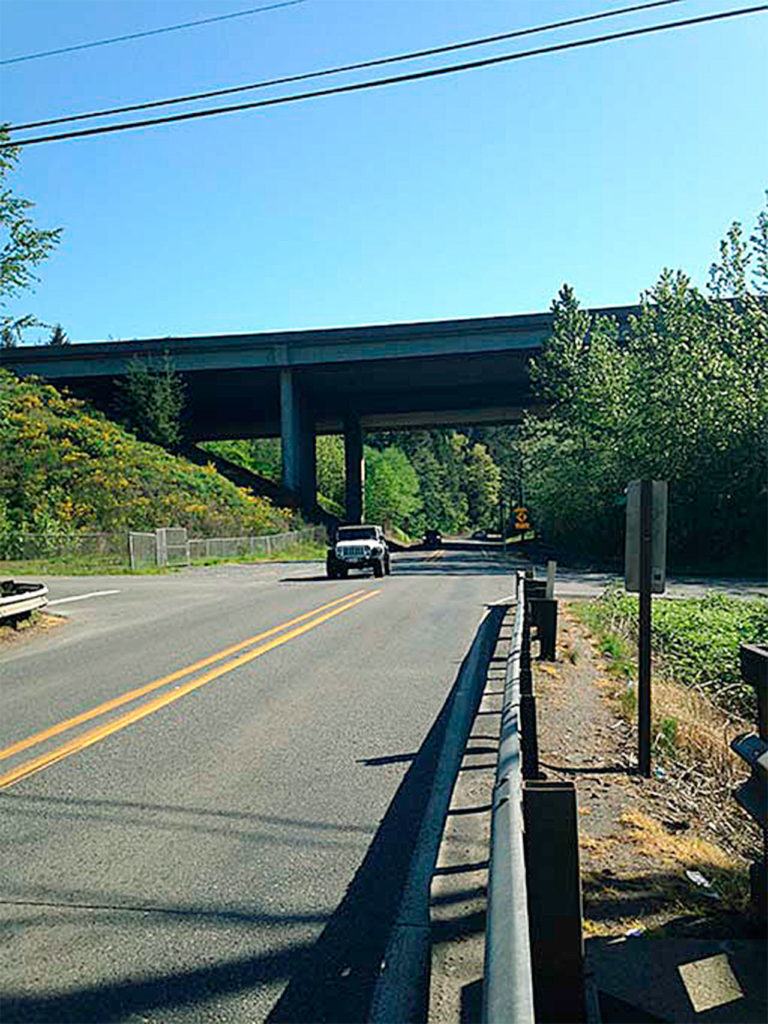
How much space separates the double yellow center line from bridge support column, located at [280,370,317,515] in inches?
1815

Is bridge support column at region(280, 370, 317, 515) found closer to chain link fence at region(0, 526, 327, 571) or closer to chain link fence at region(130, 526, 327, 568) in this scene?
chain link fence at region(130, 526, 327, 568)

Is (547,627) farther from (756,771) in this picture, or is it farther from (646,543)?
(756,771)

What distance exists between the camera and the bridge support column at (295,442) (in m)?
61.0

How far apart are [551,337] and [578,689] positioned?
45.8m

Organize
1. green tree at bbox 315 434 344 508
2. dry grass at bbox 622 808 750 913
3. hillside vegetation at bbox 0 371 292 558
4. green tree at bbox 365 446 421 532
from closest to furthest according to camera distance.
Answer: dry grass at bbox 622 808 750 913 < hillside vegetation at bbox 0 371 292 558 < green tree at bbox 315 434 344 508 < green tree at bbox 365 446 421 532

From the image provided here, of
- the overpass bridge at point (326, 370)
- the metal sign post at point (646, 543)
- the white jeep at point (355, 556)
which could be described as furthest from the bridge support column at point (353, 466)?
the metal sign post at point (646, 543)

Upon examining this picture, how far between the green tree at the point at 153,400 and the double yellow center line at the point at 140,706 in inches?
1821

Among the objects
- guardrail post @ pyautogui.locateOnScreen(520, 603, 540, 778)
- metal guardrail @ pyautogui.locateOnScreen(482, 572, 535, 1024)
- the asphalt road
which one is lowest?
the asphalt road

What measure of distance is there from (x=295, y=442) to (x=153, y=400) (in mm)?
9219

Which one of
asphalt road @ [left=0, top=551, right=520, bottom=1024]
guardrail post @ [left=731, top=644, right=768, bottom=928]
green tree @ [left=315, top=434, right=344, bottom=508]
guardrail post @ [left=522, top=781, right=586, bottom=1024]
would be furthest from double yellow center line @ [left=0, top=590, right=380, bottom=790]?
green tree @ [left=315, top=434, right=344, bottom=508]

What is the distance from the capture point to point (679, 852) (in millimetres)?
5047

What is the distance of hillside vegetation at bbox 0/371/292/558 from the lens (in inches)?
1737

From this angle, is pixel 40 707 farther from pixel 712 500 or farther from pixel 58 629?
pixel 712 500

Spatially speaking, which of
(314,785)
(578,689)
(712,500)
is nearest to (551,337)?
(712,500)
